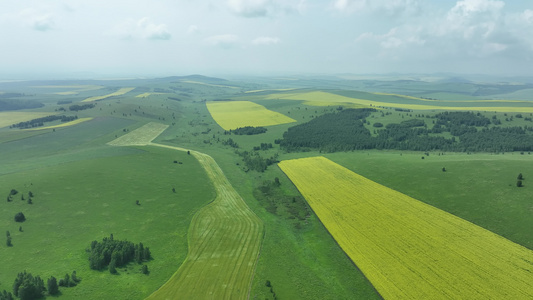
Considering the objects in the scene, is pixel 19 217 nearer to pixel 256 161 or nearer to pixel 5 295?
pixel 5 295

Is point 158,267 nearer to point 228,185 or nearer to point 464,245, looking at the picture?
point 228,185

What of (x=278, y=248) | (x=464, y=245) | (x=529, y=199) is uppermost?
(x=529, y=199)

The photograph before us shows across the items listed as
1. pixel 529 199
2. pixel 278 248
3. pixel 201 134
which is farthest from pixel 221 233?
pixel 201 134

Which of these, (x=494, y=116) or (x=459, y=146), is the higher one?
(x=494, y=116)

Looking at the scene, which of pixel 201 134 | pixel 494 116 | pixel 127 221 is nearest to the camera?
pixel 127 221

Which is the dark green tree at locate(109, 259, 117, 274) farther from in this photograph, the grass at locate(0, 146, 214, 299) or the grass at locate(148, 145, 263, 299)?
the grass at locate(148, 145, 263, 299)

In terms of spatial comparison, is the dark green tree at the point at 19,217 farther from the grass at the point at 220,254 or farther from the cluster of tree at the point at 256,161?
the cluster of tree at the point at 256,161

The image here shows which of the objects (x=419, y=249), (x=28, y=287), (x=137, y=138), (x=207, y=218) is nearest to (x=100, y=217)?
(x=207, y=218)
